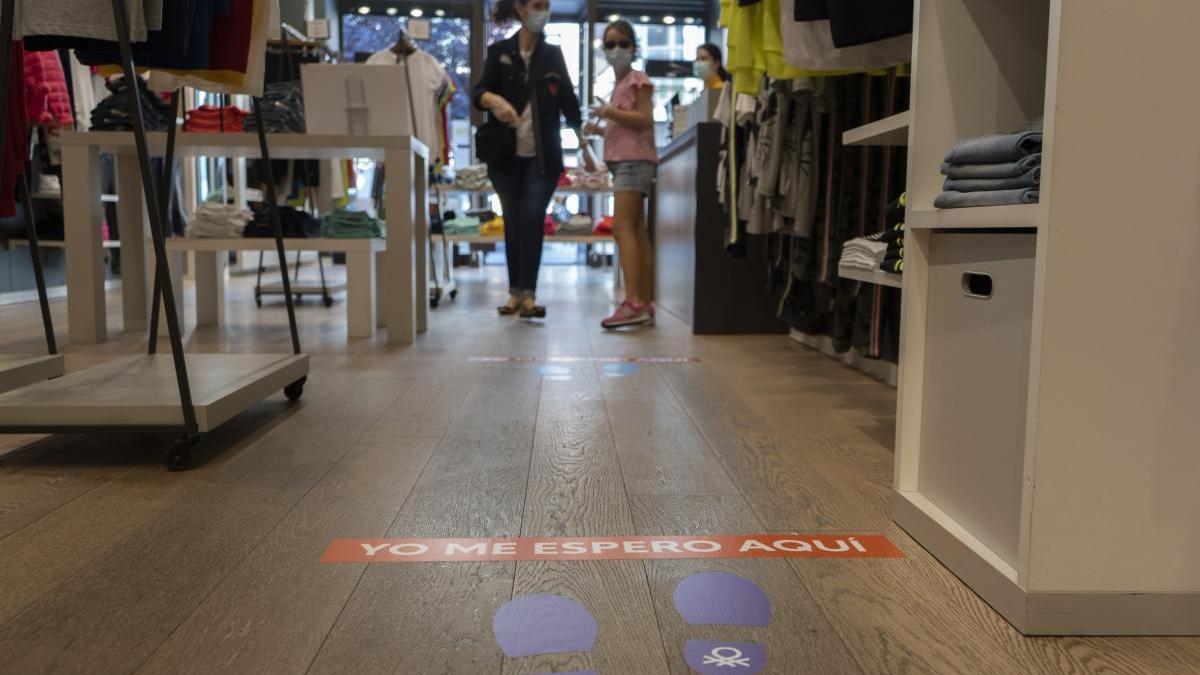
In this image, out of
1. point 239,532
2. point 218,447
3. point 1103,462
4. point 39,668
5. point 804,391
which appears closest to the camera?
point 39,668

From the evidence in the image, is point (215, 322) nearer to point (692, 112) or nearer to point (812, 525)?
point (692, 112)

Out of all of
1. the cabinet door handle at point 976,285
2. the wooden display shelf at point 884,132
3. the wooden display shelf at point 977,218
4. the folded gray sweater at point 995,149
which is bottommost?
the cabinet door handle at point 976,285

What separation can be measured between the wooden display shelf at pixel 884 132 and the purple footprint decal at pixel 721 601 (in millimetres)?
781

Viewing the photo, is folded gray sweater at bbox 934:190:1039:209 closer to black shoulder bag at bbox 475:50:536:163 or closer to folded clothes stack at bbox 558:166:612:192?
black shoulder bag at bbox 475:50:536:163

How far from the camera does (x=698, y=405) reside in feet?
8.46

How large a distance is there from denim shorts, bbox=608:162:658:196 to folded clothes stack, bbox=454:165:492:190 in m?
2.56

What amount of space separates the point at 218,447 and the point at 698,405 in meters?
1.19

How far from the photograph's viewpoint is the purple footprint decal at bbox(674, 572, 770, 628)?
116cm

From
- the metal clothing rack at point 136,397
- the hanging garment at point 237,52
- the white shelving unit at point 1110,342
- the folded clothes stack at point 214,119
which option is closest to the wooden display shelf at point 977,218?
the white shelving unit at point 1110,342

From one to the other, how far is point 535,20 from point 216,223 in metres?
1.75

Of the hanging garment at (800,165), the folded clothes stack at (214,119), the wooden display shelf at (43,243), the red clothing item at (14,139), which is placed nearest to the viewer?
the red clothing item at (14,139)

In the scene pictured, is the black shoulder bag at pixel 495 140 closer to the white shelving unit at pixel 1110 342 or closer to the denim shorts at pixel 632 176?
the denim shorts at pixel 632 176

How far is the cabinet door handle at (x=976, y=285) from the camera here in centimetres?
133

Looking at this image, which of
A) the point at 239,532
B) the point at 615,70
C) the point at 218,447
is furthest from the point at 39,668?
the point at 615,70
